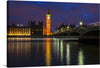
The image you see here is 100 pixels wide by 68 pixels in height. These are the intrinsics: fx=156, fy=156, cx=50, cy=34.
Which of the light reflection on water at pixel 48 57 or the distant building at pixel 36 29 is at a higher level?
the distant building at pixel 36 29

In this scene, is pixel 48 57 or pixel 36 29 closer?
pixel 48 57

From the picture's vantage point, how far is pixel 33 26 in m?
39.3

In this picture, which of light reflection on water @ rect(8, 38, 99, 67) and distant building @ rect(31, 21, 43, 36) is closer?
light reflection on water @ rect(8, 38, 99, 67)

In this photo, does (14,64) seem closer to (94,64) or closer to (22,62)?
(22,62)

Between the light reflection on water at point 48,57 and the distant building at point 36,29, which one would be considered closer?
the light reflection on water at point 48,57

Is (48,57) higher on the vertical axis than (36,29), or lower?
lower

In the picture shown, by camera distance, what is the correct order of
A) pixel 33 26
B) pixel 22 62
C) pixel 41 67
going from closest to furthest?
pixel 41 67
pixel 22 62
pixel 33 26

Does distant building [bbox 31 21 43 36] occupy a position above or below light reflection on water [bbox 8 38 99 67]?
above

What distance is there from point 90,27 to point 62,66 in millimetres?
9483
